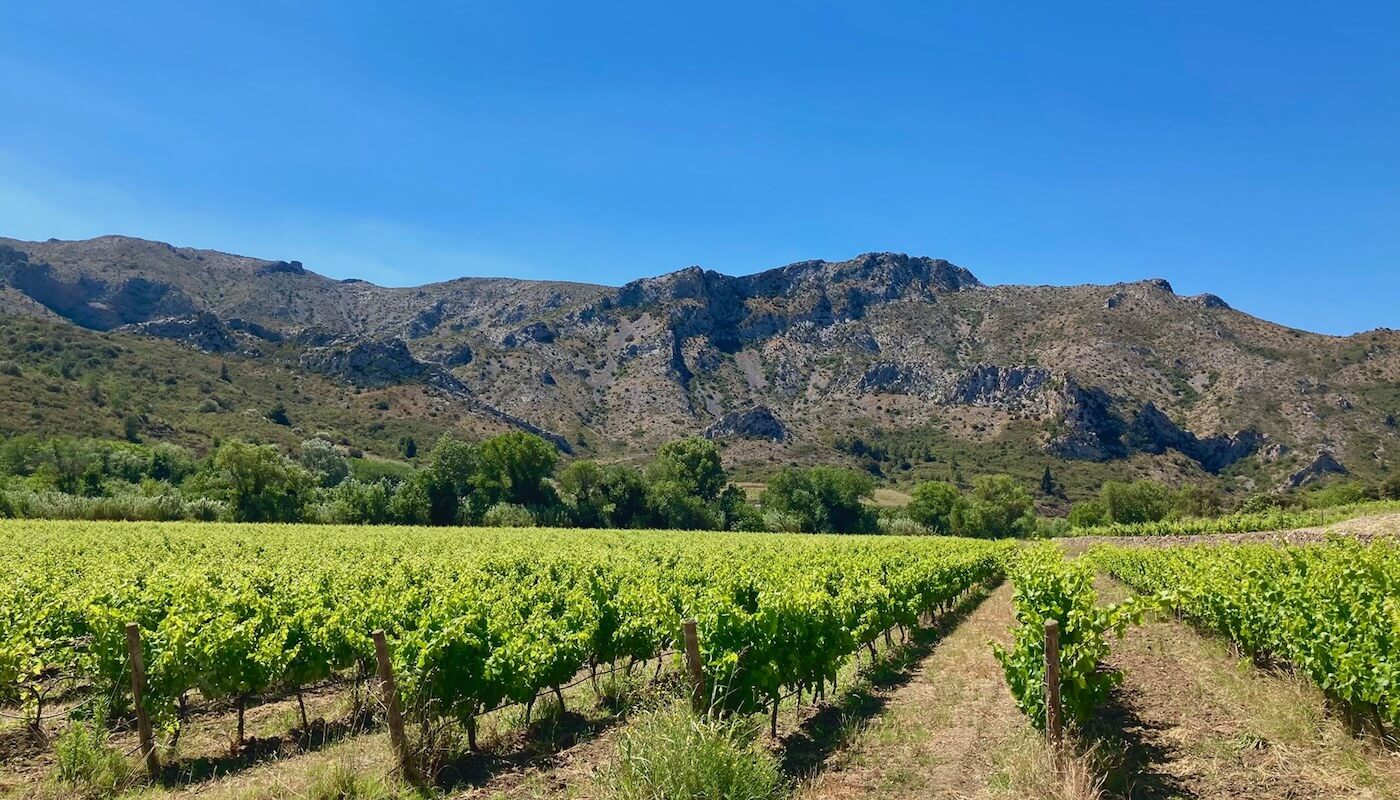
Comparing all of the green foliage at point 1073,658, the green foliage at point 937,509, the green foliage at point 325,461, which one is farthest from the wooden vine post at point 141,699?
the green foliage at point 937,509

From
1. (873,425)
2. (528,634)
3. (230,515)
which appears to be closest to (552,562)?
(528,634)

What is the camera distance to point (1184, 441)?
14362cm

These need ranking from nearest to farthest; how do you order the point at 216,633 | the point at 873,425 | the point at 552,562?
the point at 216,633, the point at 552,562, the point at 873,425

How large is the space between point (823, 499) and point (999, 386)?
93.8 metres

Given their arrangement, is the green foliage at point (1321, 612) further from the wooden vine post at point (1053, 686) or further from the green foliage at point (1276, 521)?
the green foliage at point (1276, 521)

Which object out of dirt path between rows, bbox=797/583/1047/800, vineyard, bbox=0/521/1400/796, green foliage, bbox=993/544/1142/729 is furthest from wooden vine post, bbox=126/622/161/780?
green foliage, bbox=993/544/1142/729

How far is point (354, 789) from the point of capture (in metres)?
7.77

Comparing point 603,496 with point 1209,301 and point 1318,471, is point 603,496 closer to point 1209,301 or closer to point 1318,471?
point 1318,471

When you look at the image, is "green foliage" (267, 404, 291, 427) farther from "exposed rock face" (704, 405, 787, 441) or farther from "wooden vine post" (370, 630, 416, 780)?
"wooden vine post" (370, 630, 416, 780)

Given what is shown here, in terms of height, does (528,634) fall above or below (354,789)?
above

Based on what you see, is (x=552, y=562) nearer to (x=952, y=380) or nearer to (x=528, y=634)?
(x=528, y=634)

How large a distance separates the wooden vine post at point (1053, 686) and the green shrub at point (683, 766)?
355 cm

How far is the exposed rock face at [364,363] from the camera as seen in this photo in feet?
491

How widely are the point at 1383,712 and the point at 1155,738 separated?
2.68m
